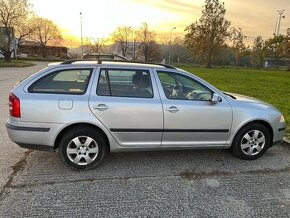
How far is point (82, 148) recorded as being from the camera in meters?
4.12

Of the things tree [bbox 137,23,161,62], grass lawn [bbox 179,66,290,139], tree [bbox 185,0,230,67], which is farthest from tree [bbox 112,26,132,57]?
grass lawn [bbox 179,66,290,139]

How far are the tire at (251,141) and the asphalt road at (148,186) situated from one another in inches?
5.7

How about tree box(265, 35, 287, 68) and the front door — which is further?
tree box(265, 35, 287, 68)

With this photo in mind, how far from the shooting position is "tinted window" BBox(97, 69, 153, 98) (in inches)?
162

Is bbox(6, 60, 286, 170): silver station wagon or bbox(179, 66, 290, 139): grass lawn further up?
bbox(6, 60, 286, 170): silver station wagon

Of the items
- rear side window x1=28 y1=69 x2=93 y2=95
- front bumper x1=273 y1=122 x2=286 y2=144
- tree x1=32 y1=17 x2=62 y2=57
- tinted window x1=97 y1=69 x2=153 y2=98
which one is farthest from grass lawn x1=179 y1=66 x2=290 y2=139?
tree x1=32 y1=17 x2=62 y2=57

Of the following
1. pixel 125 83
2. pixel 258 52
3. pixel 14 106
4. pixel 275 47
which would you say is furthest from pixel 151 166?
pixel 258 52

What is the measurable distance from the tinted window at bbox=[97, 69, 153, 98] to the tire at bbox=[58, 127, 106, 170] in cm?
62

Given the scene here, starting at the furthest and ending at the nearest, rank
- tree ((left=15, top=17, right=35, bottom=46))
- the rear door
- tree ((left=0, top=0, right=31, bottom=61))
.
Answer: tree ((left=15, top=17, right=35, bottom=46))
tree ((left=0, top=0, right=31, bottom=61))
the rear door

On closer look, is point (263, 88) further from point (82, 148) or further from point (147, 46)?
point (147, 46)

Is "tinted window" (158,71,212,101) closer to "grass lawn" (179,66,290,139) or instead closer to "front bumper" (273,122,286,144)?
"front bumper" (273,122,286,144)

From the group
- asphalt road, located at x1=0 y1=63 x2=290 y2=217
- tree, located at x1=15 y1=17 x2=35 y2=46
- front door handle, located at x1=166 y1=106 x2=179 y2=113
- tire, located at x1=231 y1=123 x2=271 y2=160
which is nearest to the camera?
asphalt road, located at x1=0 y1=63 x2=290 y2=217

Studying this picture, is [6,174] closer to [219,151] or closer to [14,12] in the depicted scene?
[219,151]

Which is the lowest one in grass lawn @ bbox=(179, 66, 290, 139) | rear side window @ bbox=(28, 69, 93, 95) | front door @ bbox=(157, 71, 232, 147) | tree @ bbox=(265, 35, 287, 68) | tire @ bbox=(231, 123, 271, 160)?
grass lawn @ bbox=(179, 66, 290, 139)
